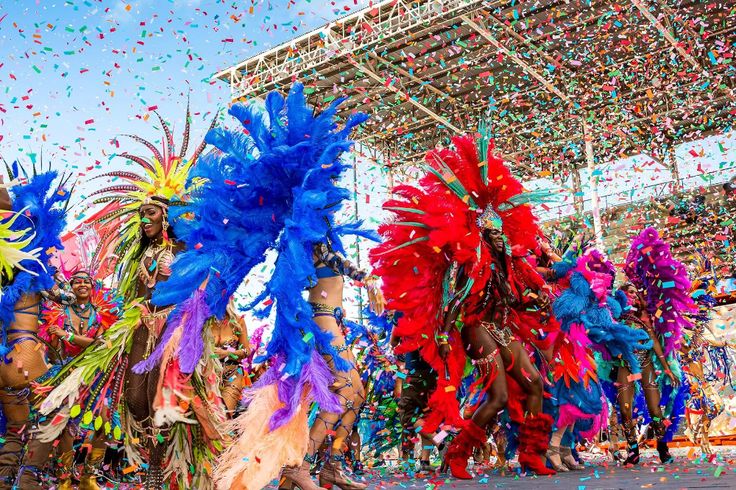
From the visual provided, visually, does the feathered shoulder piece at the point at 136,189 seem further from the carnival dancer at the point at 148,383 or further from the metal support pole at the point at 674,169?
the metal support pole at the point at 674,169

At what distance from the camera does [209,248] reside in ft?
13.4

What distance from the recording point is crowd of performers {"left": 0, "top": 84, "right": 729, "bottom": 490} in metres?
3.90

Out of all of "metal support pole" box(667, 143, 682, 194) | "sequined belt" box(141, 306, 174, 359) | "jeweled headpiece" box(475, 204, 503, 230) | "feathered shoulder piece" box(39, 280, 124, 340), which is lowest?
"sequined belt" box(141, 306, 174, 359)

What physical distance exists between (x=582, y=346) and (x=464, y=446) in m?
1.62

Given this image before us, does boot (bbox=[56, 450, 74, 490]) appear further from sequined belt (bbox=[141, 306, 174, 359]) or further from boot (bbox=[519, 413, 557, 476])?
boot (bbox=[519, 413, 557, 476])

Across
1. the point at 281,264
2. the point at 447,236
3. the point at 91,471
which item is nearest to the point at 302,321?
the point at 281,264

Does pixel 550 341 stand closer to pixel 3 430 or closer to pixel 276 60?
pixel 3 430

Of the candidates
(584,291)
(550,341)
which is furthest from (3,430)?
(584,291)

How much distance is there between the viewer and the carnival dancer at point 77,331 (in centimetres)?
491

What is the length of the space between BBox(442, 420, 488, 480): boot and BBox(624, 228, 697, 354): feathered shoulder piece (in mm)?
2488

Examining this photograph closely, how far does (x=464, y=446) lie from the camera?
201 inches

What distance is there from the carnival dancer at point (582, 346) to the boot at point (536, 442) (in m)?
0.34

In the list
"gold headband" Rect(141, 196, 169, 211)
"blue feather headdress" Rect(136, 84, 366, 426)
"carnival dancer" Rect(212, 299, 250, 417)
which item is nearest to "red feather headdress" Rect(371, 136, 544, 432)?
"blue feather headdress" Rect(136, 84, 366, 426)

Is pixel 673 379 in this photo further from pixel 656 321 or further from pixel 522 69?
pixel 522 69
